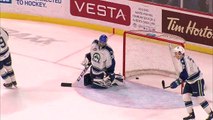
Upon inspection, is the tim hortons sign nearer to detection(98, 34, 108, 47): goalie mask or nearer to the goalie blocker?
the goalie blocker

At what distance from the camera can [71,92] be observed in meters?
8.50

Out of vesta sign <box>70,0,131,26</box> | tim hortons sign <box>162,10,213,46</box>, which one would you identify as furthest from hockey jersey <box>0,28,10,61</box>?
tim hortons sign <box>162,10,213,46</box>

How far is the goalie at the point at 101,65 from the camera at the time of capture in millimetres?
8320

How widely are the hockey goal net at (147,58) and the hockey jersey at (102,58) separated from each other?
23.3 inches

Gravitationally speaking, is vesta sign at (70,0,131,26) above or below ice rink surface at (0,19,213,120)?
above

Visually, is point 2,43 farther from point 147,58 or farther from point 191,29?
point 191,29

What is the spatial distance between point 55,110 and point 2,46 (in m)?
1.16

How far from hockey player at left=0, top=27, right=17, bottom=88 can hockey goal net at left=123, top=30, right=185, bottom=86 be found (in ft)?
5.37

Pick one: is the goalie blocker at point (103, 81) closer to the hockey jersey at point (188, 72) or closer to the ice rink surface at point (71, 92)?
the ice rink surface at point (71, 92)

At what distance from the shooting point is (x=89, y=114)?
7816 mm

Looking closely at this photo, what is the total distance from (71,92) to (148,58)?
4.20 feet

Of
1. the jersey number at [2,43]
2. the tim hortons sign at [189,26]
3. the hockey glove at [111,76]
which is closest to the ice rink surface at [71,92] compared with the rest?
the hockey glove at [111,76]

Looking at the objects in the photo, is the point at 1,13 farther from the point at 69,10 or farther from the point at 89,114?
the point at 89,114

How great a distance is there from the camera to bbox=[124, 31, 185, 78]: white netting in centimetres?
888
